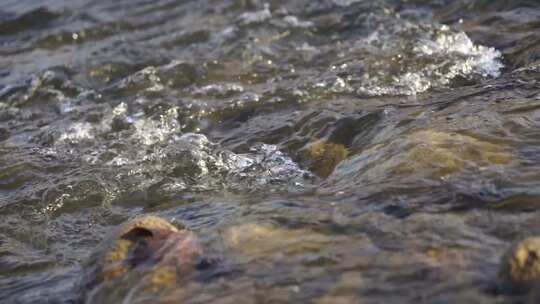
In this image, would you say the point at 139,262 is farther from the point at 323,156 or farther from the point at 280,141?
the point at 280,141

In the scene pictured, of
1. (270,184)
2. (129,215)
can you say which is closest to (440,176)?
(270,184)

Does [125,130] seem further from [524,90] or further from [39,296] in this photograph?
[524,90]

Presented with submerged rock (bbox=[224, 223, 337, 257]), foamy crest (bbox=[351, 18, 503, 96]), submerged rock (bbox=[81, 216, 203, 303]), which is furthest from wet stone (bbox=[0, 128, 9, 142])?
submerged rock (bbox=[224, 223, 337, 257])

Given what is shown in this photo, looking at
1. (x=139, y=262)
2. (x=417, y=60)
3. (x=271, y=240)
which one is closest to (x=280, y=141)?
(x=417, y=60)

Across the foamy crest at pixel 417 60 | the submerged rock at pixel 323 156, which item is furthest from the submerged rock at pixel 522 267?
the foamy crest at pixel 417 60

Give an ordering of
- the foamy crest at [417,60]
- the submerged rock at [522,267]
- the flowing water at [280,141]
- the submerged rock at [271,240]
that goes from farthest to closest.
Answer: the foamy crest at [417,60], the submerged rock at [271,240], the flowing water at [280,141], the submerged rock at [522,267]

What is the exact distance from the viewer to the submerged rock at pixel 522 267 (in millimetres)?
2385

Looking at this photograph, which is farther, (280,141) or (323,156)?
(280,141)

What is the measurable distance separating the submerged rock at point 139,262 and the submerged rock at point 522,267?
1122mm

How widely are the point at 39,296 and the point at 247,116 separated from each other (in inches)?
101

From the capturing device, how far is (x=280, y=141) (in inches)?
201

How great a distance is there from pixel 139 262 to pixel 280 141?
2170 millimetres

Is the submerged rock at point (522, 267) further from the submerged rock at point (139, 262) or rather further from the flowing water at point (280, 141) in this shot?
the submerged rock at point (139, 262)

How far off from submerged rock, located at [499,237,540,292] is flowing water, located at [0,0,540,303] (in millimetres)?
69
